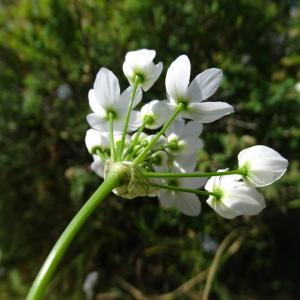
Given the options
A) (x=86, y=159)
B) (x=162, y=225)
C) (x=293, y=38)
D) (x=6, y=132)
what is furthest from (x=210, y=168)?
(x=293, y=38)

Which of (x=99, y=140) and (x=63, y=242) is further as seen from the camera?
(x=99, y=140)

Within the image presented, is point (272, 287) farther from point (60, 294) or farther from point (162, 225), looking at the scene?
point (60, 294)

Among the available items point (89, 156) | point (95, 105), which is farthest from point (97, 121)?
point (89, 156)

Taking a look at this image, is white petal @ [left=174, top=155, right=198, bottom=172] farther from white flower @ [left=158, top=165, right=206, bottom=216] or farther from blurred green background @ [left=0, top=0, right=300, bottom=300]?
blurred green background @ [left=0, top=0, right=300, bottom=300]

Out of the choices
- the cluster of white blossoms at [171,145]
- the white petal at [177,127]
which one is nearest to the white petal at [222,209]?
the cluster of white blossoms at [171,145]

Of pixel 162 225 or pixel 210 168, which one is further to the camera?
pixel 162 225

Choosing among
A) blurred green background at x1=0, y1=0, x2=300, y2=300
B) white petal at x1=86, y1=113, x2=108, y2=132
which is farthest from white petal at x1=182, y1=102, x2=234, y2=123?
blurred green background at x1=0, y1=0, x2=300, y2=300

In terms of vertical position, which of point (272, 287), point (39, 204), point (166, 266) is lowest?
point (272, 287)

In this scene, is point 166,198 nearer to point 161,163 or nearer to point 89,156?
point 161,163
